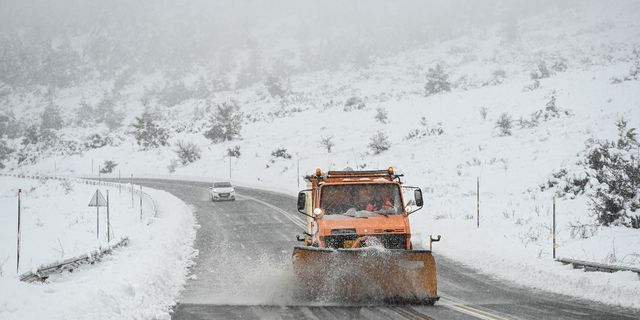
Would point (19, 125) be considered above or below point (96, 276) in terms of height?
above

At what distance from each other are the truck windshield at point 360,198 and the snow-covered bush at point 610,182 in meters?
8.21

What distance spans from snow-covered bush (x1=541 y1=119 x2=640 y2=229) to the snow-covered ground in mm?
11998

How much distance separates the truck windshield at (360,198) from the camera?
1054 centimetres

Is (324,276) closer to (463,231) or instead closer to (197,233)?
(463,231)

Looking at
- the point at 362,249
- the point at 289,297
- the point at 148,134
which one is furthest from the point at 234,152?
the point at 362,249

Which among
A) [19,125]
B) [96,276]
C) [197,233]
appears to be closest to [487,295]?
[96,276]

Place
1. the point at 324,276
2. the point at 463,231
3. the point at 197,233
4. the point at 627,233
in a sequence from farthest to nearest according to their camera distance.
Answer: the point at 197,233 < the point at 463,231 < the point at 627,233 < the point at 324,276

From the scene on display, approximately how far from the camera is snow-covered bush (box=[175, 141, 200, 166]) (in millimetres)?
58656

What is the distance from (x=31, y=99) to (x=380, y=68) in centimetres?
8433

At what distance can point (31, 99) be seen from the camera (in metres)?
130

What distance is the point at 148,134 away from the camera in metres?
70.8

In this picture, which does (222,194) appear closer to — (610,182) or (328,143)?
(328,143)

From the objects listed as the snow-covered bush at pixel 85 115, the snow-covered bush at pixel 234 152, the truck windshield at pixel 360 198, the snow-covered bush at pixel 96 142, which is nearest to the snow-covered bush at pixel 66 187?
the snow-covered bush at pixel 234 152

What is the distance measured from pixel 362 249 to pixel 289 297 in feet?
5.82
